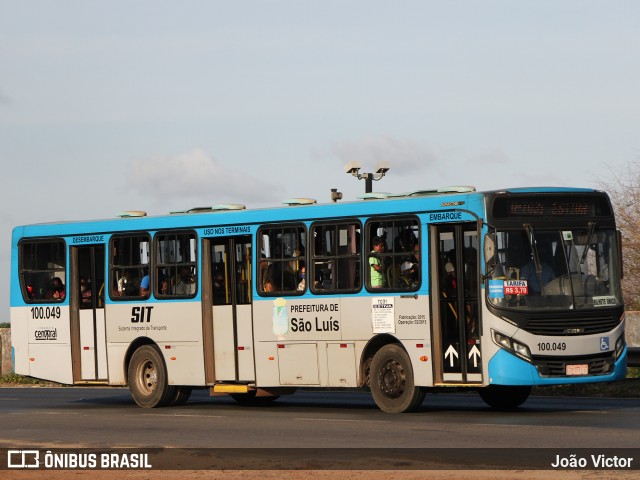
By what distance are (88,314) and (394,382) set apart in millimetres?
6848

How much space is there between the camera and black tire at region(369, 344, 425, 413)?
819 inches

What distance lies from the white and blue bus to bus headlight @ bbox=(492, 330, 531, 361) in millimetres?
19

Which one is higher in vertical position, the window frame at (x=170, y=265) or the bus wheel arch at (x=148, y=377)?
the window frame at (x=170, y=265)

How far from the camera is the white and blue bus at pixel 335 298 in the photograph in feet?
65.3

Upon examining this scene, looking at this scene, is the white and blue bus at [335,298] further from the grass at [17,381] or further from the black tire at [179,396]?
the grass at [17,381]

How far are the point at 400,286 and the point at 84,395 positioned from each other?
41.2 ft

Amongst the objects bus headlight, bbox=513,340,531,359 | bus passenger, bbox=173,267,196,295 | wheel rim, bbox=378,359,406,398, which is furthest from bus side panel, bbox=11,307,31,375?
bus headlight, bbox=513,340,531,359

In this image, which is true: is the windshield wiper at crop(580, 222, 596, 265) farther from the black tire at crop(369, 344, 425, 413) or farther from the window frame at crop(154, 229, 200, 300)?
the window frame at crop(154, 229, 200, 300)

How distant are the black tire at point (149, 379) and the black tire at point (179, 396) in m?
0.05

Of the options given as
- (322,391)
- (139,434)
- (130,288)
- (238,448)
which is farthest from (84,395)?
(238,448)

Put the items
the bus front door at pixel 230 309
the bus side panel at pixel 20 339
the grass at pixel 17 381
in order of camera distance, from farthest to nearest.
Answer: the grass at pixel 17 381 → the bus side panel at pixel 20 339 → the bus front door at pixel 230 309

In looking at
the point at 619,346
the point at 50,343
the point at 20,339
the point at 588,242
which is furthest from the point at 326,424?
the point at 20,339

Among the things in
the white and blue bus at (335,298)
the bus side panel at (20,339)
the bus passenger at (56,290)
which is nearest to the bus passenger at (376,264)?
the white and blue bus at (335,298)

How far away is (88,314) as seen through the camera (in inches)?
1006
